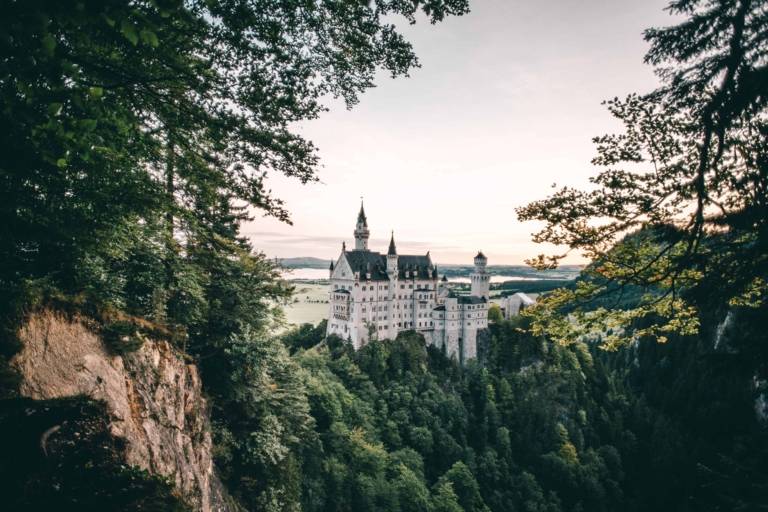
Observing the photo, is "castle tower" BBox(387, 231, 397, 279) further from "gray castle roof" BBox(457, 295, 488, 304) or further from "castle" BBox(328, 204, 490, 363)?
"gray castle roof" BBox(457, 295, 488, 304)

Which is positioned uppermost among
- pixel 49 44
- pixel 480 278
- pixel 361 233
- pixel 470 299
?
pixel 361 233

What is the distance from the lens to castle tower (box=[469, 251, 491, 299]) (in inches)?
3396

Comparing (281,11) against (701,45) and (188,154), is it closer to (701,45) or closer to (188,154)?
(188,154)

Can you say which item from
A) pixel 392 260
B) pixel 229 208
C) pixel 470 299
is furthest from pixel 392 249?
pixel 229 208

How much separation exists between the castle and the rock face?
198ft

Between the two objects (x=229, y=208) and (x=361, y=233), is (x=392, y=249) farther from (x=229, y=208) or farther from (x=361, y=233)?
(x=229, y=208)

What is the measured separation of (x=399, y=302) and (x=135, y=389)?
71.8 metres

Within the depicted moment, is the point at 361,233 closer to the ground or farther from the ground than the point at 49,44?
farther from the ground

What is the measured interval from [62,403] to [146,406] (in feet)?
16.4

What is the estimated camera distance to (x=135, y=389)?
459 inches

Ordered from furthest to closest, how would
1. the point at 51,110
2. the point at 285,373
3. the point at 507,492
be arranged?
the point at 507,492, the point at 285,373, the point at 51,110

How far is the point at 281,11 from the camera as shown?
8.84 m

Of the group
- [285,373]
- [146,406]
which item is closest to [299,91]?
[146,406]

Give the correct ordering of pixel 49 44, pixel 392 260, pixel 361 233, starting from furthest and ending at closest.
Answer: pixel 361 233 → pixel 392 260 → pixel 49 44
